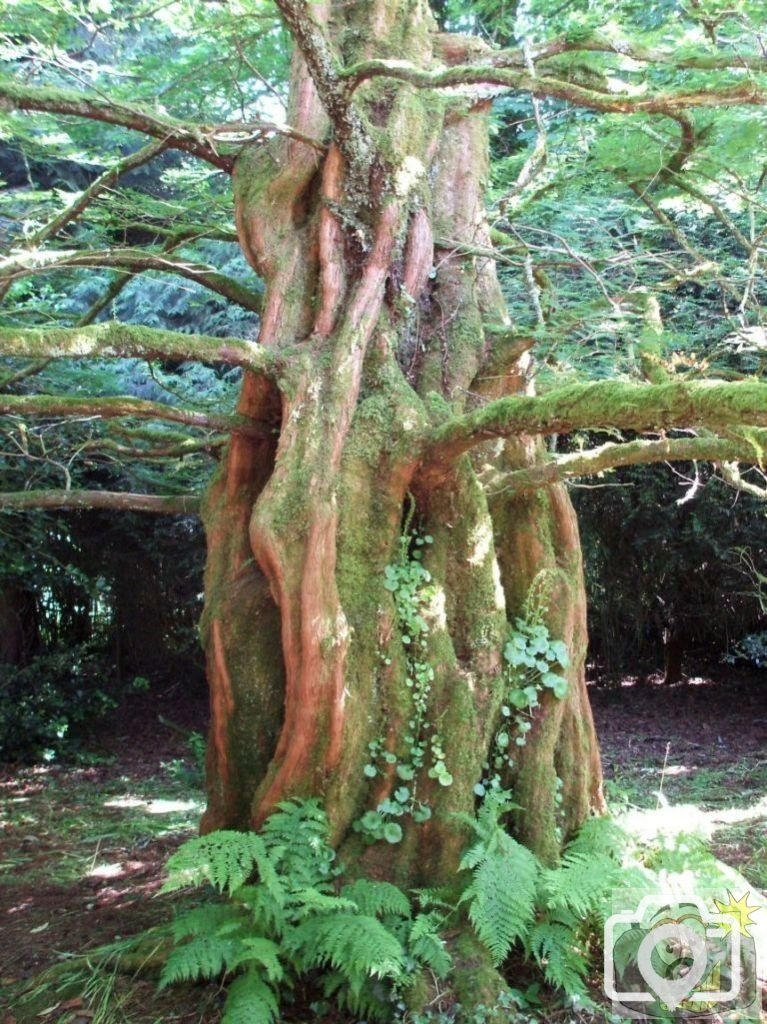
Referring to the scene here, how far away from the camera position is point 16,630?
10.1 metres

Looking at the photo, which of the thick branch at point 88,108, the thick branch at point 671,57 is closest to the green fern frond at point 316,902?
the thick branch at point 88,108

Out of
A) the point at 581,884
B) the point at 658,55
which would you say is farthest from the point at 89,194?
the point at 581,884

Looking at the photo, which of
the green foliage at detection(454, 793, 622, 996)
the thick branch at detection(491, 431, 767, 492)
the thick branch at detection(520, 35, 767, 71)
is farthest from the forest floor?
the thick branch at detection(520, 35, 767, 71)

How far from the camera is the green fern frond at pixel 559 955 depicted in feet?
11.0

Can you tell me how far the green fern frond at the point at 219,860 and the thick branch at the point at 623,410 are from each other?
1.85 meters

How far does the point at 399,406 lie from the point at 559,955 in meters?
2.44

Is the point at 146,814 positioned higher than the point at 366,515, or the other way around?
the point at 366,515

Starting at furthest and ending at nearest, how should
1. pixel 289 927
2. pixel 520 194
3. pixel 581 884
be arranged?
pixel 520 194 → pixel 581 884 → pixel 289 927

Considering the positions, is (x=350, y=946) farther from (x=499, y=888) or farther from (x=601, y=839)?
(x=601, y=839)

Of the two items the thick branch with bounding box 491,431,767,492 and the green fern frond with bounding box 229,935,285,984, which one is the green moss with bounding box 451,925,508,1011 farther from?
the thick branch with bounding box 491,431,767,492

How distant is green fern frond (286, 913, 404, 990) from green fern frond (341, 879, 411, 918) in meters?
0.08

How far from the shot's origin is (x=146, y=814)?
6.95 meters

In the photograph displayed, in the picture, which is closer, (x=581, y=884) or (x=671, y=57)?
(x=581, y=884)

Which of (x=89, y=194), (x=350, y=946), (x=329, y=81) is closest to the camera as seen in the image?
(x=350, y=946)
